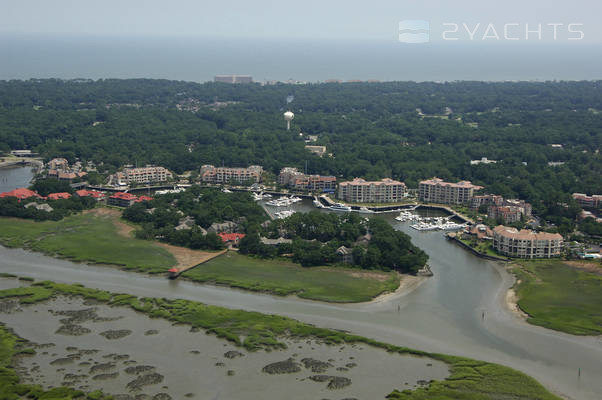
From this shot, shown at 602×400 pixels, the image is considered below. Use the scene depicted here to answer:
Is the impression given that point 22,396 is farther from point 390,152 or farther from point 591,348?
point 390,152

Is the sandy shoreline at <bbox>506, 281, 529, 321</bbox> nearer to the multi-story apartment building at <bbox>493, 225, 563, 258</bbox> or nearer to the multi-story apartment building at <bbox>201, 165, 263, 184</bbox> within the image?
the multi-story apartment building at <bbox>493, 225, 563, 258</bbox>

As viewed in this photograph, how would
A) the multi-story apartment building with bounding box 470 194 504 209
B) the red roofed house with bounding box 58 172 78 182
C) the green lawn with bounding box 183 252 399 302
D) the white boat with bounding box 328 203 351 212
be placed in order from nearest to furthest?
the green lawn with bounding box 183 252 399 302 → the multi-story apartment building with bounding box 470 194 504 209 → the white boat with bounding box 328 203 351 212 → the red roofed house with bounding box 58 172 78 182

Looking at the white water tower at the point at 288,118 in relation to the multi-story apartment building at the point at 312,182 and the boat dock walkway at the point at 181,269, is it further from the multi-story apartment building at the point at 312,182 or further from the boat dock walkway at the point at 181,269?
the boat dock walkway at the point at 181,269

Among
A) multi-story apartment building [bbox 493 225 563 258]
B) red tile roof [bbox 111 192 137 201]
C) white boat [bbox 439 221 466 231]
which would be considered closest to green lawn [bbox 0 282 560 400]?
multi-story apartment building [bbox 493 225 563 258]

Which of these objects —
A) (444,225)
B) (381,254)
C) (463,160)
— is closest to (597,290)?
(381,254)

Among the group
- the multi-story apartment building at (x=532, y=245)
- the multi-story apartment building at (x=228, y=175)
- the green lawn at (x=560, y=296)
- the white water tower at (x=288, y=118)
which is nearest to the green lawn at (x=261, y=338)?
the green lawn at (x=560, y=296)
